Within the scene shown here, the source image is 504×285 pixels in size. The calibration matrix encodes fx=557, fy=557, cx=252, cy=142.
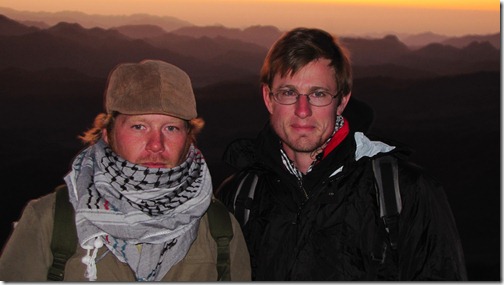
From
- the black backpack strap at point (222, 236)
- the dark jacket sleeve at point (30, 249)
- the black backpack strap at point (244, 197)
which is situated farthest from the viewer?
the black backpack strap at point (244, 197)

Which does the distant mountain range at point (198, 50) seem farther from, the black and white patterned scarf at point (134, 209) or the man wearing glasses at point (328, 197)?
the black and white patterned scarf at point (134, 209)

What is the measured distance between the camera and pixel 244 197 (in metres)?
2.04

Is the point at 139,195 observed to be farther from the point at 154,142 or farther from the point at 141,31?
the point at 141,31

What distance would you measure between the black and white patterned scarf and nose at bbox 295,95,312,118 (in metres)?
0.43

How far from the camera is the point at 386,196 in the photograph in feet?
6.07

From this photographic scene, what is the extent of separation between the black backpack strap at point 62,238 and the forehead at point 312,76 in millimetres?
831

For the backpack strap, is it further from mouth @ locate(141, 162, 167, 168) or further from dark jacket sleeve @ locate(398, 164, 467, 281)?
mouth @ locate(141, 162, 167, 168)

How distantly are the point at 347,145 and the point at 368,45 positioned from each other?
101 cm

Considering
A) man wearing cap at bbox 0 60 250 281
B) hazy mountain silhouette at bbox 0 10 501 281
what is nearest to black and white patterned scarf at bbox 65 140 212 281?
man wearing cap at bbox 0 60 250 281

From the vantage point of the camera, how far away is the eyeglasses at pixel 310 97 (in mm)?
1935

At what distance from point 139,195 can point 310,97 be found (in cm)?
67

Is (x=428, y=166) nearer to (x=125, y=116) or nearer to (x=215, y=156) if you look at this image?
(x=215, y=156)

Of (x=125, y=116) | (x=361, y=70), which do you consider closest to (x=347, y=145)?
(x=125, y=116)

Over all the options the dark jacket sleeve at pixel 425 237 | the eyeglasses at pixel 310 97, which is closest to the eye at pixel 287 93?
the eyeglasses at pixel 310 97
